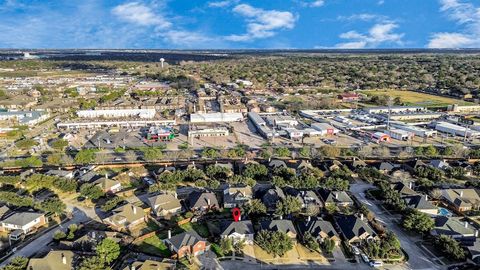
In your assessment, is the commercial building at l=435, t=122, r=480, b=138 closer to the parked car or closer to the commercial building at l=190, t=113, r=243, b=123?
the commercial building at l=190, t=113, r=243, b=123

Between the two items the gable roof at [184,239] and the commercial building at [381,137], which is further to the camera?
the commercial building at [381,137]

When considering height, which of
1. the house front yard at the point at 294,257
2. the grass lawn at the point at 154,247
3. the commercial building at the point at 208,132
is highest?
the commercial building at the point at 208,132

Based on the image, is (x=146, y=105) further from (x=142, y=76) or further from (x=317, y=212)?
(x=142, y=76)

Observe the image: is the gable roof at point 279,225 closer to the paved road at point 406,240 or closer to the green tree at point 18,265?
the paved road at point 406,240

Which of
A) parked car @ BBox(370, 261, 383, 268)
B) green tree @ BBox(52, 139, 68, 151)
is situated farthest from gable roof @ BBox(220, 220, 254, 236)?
green tree @ BBox(52, 139, 68, 151)

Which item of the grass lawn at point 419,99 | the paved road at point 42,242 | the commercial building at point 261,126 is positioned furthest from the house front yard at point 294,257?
the grass lawn at point 419,99

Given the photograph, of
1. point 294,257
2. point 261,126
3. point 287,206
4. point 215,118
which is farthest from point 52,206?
point 215,118

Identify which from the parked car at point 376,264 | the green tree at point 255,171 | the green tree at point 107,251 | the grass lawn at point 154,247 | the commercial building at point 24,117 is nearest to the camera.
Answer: the green tree at point 107,251

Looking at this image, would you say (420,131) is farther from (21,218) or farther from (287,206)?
(21,218)
